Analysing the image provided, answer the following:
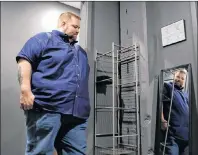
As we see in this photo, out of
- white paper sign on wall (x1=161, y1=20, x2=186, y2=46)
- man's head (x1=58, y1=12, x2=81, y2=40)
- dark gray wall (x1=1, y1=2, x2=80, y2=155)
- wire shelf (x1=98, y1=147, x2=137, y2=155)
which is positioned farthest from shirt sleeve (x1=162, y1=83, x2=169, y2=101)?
dark gray wall (x1=1, y1=2, x2=80, y2=155)

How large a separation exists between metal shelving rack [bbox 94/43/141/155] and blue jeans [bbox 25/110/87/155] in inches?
26.3

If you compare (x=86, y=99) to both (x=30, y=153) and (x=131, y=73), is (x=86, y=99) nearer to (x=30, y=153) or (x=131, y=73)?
(x=30, y=153)

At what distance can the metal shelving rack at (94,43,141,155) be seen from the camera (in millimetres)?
1949

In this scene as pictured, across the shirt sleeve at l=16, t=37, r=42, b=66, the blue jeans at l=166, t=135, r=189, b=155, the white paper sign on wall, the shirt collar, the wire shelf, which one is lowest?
the wire shelf

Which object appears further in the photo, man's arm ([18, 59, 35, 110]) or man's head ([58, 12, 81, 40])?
man's head ([58, 12, 81, 40])

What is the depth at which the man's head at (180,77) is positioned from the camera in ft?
5.59

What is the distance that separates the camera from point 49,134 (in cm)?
110

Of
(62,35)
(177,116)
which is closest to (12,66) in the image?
(62,35)

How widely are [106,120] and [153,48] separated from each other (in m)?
0.88

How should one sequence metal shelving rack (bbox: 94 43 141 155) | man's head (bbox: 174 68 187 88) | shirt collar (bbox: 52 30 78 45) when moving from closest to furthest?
1. shirt collar (bbox: 52 30 78 45)
2. man's head (bbox: 174 68 187 88)
3. metal shelving rack (bbox: 94 43 141 155)

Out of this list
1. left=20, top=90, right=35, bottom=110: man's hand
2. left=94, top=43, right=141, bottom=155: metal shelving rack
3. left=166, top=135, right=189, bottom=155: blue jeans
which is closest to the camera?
left=20, top=90, right=35, bottom=110: man's hand

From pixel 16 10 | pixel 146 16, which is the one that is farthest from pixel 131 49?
pixel 16 10

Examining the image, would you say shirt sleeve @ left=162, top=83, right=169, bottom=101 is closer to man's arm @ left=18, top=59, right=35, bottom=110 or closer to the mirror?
the mirror

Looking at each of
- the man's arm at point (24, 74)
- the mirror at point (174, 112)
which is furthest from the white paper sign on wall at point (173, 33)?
the man's arm at point (24, 74)
